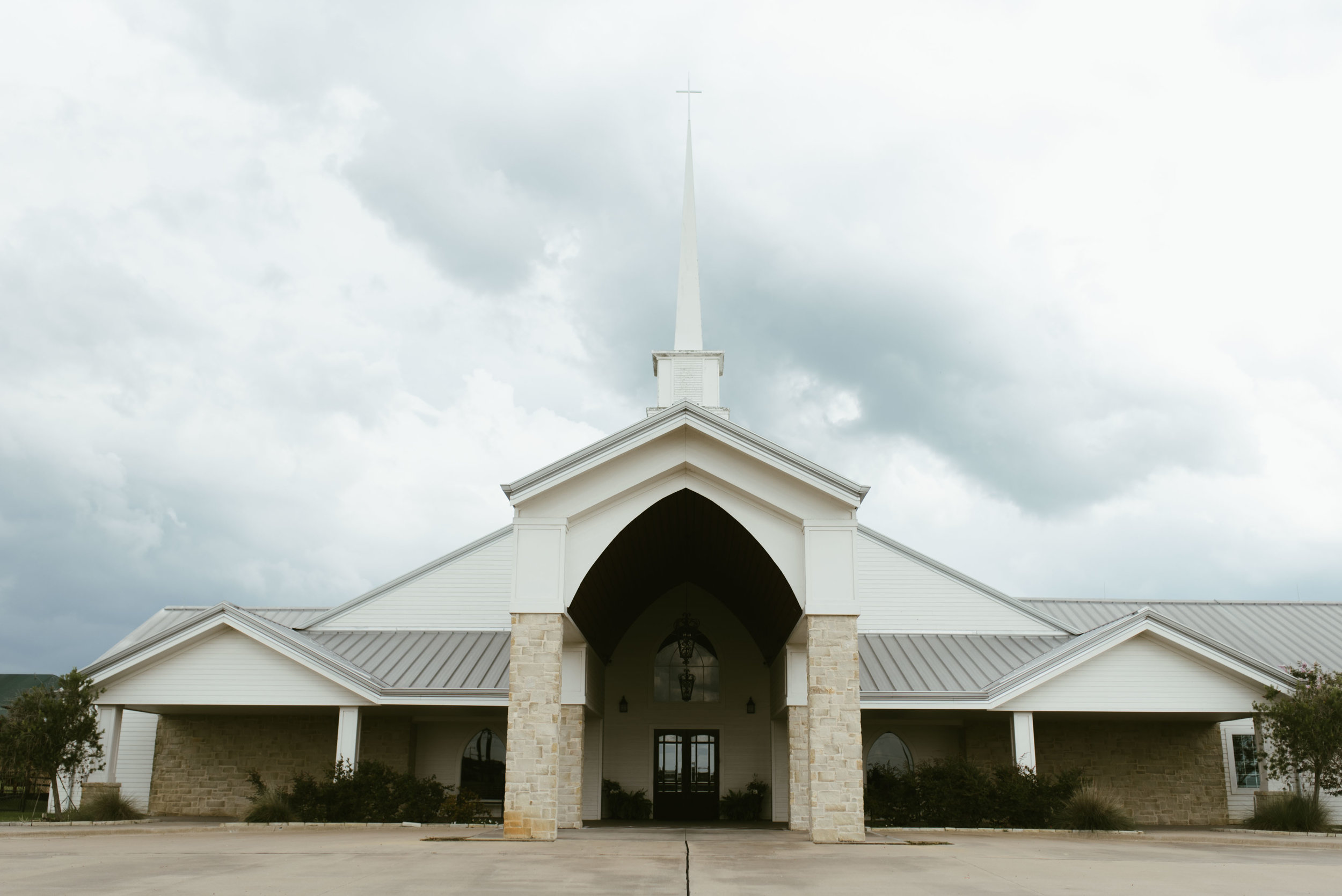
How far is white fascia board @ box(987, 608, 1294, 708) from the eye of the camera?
18.8 meters

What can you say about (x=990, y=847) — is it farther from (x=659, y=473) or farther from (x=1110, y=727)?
(x=1110, y=727)

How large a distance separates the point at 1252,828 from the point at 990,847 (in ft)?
23.1

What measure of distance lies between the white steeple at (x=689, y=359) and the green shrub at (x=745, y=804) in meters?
9.26

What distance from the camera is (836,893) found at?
8.80m

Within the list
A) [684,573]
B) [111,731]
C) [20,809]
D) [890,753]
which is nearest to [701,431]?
[684,573]

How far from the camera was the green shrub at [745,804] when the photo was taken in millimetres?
22328

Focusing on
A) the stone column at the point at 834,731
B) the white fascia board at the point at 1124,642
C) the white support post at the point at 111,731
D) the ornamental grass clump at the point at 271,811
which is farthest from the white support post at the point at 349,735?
the white fascia board at the point at 1124,642

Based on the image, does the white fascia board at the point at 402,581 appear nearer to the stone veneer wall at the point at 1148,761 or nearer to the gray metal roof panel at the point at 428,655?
the gray metal roof panel at the point at 428,655

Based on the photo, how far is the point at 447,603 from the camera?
76.4 ft

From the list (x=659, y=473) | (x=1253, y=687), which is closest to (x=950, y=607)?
(x=1253, y=687)

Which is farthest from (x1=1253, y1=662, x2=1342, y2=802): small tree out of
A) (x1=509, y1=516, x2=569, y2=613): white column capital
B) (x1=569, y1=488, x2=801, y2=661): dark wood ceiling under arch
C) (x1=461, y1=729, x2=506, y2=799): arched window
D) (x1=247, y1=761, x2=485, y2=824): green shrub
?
(x1=461, y1=729, x2=506, y2=799): arched window

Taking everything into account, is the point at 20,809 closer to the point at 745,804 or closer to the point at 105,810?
the point at 105,810

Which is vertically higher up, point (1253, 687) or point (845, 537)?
point (845, 537)

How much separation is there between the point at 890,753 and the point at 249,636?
13.8 meters
